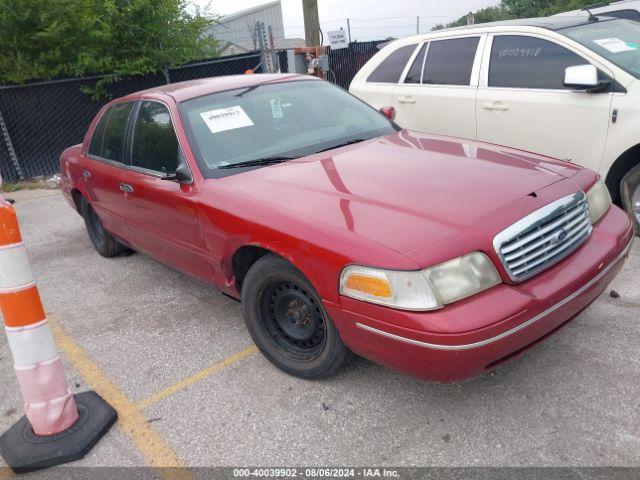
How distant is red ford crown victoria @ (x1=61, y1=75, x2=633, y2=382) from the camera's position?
2355 millimetres

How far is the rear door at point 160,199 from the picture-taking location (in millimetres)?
3527

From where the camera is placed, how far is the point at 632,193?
4355mm

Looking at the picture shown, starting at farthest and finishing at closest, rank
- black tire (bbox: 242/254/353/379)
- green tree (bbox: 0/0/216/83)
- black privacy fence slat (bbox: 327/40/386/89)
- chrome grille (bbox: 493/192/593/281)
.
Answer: black privacy fence slat (bbox: 327/40/386/89) < green tree (bbox: 0/0/216/83) < black tire (bbox: 242/254/353/379) < chrome grille (bbox: 493/192/593/281)

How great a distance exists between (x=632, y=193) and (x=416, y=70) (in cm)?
246

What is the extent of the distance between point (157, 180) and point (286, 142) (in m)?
0.92

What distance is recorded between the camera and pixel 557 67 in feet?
15.2

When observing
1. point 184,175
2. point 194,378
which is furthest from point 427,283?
point 184,175

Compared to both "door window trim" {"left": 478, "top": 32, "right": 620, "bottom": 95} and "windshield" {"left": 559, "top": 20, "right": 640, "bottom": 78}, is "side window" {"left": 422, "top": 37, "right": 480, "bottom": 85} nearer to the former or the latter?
"door window trim" {"left": 478, "top": 32, "right": 620, "bottom": 95}

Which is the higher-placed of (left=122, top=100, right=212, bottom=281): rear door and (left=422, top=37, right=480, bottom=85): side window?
(left=422, top=37, right=480, bottom=85): side window

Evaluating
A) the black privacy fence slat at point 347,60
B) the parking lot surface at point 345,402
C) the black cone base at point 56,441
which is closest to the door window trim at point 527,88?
the parking lot surface at point 345,402

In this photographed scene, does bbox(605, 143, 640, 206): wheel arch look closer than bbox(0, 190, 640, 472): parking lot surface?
No

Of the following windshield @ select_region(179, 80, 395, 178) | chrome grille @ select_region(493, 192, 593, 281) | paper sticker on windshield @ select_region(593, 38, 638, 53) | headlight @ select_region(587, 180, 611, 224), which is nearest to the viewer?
chrome grille @ select_region(493, 192, 593, 281)

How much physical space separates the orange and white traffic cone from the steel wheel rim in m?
0.97

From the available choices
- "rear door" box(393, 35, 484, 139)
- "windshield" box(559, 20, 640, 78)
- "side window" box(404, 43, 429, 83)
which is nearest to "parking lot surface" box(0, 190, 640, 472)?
"windshield" box(559, 20, 640, 78)
